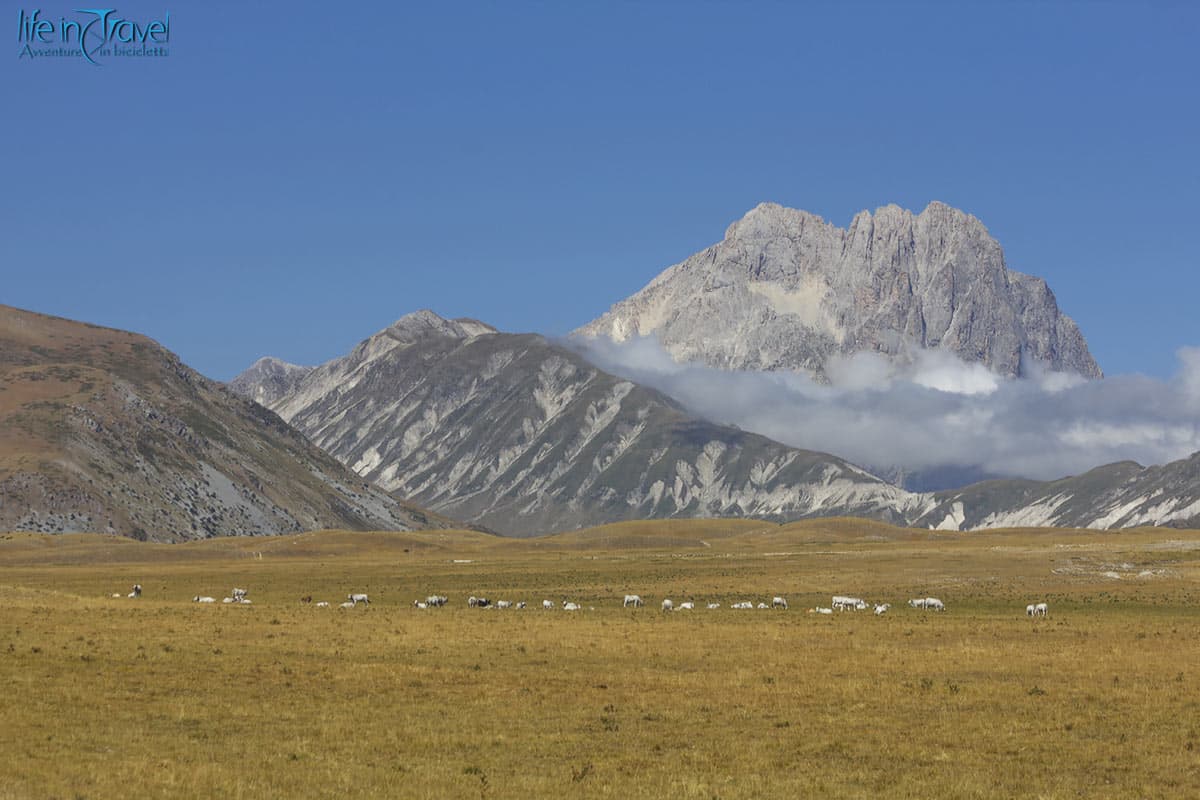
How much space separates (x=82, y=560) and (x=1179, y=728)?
17513 cm

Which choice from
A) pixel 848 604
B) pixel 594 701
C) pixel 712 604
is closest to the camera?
pixel 594 701

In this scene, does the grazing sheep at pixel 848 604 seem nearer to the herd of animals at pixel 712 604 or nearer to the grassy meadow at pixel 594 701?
the herd of animals at pixel 712 604

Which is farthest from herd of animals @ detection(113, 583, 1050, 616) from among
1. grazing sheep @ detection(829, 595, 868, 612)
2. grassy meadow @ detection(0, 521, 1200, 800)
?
grassy meadow @ detection(0, 521, 1200, 800)

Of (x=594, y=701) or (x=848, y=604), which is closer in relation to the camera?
(x=594, y=701)

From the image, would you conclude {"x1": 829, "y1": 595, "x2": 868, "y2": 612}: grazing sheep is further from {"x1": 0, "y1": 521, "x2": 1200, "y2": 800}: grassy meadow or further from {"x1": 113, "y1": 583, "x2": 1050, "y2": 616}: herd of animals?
{"x1": 0, "y1": 521, "x2": 1200, "y2": 800}: grassy meadow

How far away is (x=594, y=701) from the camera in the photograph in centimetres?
4581

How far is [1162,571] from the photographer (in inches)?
5020

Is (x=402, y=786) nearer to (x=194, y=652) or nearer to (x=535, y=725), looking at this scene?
(x=535, y=725)

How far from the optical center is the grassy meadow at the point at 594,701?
33.0 m

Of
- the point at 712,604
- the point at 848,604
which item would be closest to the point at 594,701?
the point at 848,604

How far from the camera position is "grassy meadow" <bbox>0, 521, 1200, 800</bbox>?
33.0 metres

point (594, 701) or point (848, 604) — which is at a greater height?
point (848, 604)

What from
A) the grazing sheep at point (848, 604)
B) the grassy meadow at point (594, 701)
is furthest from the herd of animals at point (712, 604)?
the grassy meadow at point (594, 701)

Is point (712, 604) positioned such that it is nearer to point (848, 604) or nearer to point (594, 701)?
point (848, 604)
